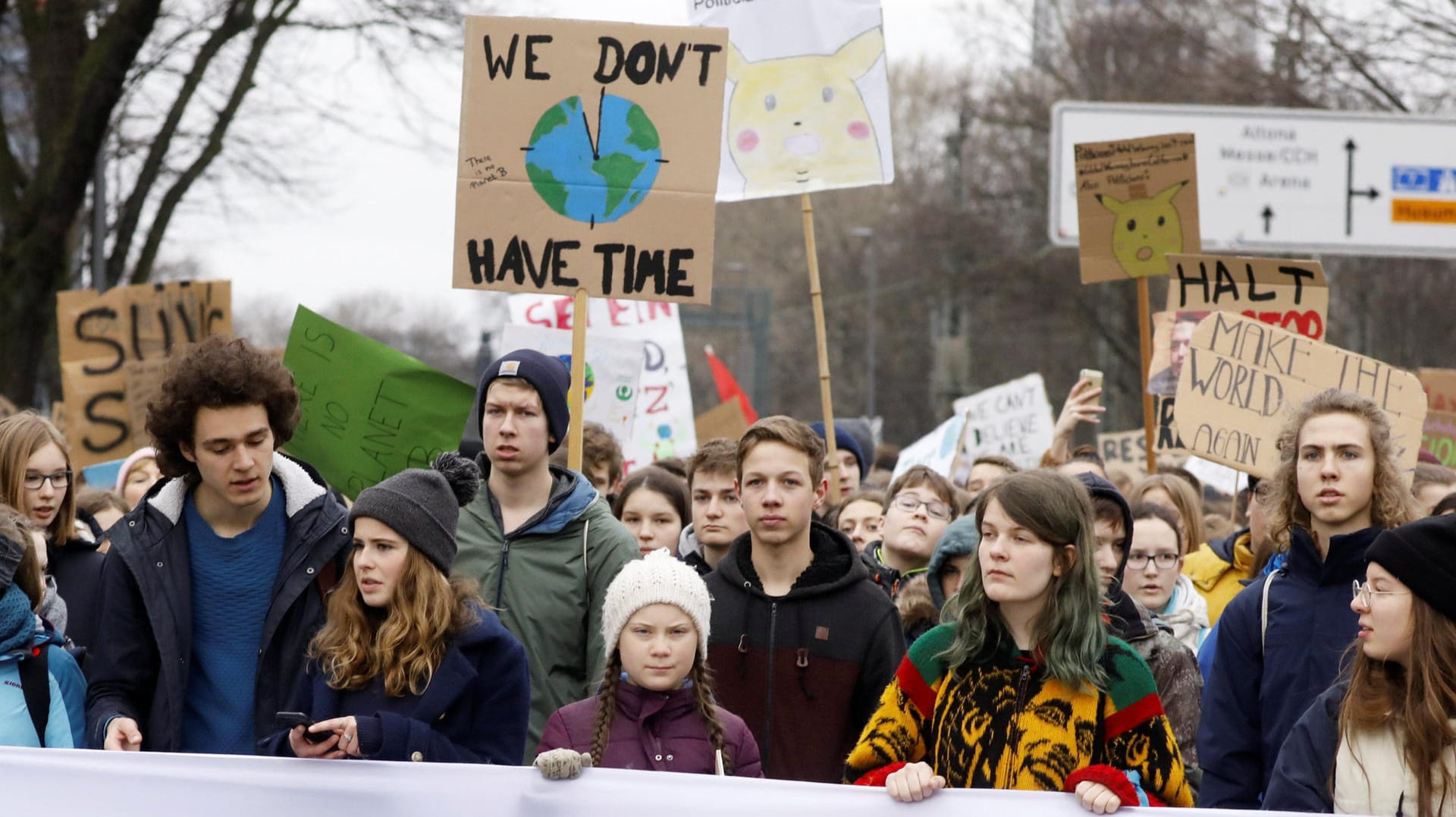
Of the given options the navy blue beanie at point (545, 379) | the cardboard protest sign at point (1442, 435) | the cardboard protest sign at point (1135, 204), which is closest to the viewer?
the navy blue beanie at point (545, 379)

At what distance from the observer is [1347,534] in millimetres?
4234

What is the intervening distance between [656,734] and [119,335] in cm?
605

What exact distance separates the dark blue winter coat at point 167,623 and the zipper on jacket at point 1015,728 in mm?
1610

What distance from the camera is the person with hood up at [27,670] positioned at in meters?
3.98

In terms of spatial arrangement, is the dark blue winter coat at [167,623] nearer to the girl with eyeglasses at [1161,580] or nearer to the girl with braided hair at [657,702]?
the girl with braided hair at [657,702]

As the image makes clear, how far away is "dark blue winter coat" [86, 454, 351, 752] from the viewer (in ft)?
13.4

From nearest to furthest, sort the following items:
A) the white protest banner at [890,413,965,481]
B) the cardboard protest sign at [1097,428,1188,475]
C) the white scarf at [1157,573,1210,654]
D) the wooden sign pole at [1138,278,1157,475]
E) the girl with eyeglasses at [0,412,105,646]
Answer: the girl with eyeglasses at [0,412,105,646]
the white scarf at [1157,573,1210,654]
the wooden sign pole at [1138,278,1157,475]
the white protest banner at [890,413,965,481]
the cardboard protest sign at [1097,428,1188,475]

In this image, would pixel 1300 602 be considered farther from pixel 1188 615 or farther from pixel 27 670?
pixel 27 670

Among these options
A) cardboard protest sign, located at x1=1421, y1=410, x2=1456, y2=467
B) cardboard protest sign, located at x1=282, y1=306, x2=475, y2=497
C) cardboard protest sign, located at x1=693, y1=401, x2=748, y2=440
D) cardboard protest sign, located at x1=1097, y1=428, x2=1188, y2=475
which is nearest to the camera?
cardboard protest sign, located at x1=282, y1=306, x2=475, y2=497

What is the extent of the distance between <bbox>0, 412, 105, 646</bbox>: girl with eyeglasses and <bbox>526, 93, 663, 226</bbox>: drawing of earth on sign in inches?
70.8

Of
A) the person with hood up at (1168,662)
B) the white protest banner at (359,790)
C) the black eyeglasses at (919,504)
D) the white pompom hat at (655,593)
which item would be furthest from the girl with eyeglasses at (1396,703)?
the black eyeglasses at (919,504)

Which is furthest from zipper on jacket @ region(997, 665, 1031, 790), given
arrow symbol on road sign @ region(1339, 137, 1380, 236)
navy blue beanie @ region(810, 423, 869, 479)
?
arrow symbol on road sign @ region(1339, 137, 1380, 236)

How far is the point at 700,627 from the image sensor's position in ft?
13.6

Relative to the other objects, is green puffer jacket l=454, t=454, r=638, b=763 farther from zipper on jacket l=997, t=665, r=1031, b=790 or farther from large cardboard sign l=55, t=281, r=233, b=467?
large cardboard sign l=55, t=281, r=233, b=467
